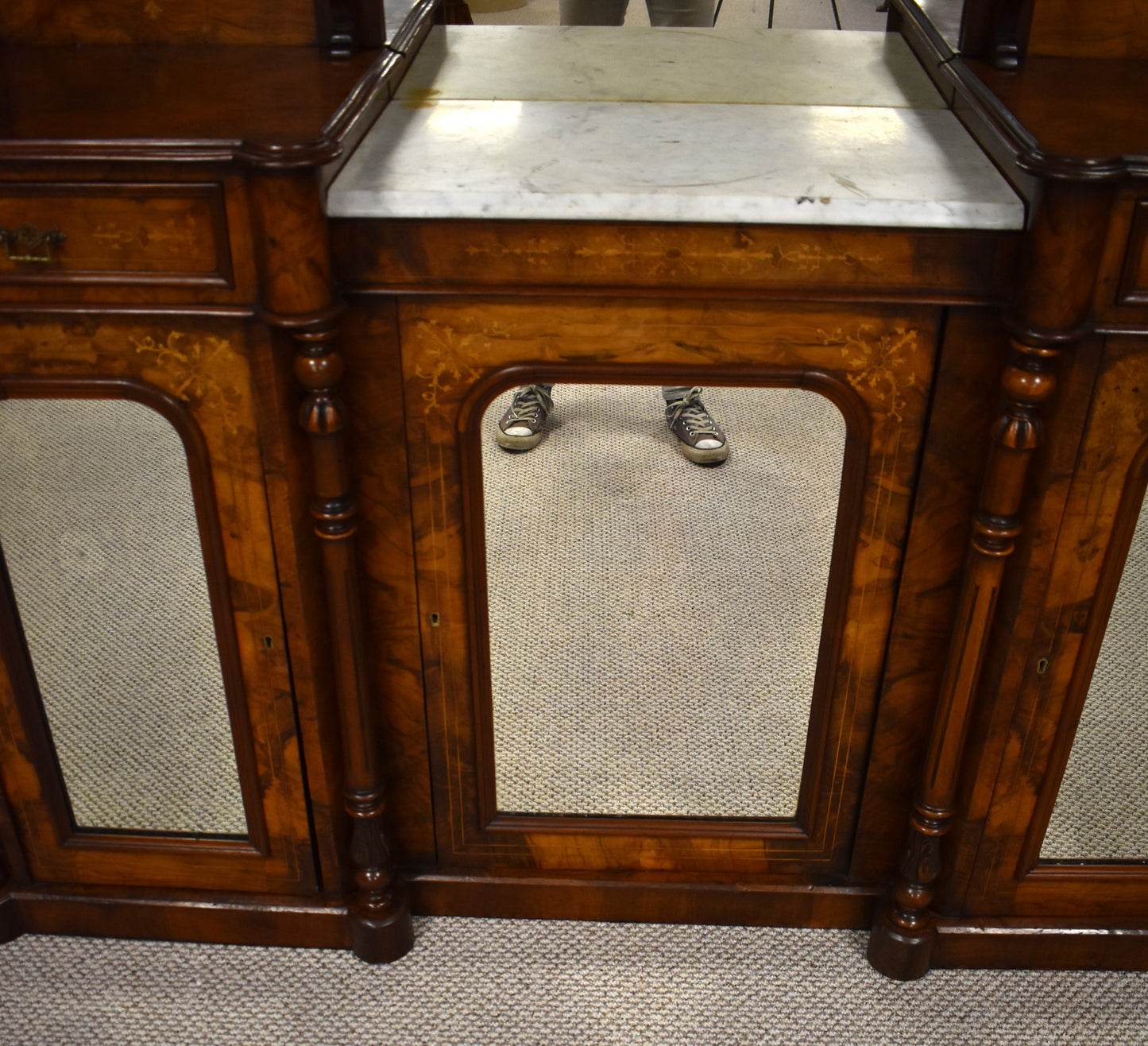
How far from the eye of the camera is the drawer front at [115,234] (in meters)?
1.02

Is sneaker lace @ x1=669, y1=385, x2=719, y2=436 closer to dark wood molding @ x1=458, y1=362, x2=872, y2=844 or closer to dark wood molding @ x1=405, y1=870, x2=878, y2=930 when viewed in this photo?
dark wood molding @ x1=458, y1=362, x2=872, y2=844

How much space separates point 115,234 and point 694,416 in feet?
2.00

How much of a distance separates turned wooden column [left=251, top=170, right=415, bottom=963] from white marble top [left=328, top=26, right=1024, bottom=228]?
6 cm

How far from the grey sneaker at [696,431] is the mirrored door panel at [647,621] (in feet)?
0.04

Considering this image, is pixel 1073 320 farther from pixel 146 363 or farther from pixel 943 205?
pixel 146 363

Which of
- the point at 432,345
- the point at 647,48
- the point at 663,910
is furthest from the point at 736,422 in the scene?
the point at 663,910

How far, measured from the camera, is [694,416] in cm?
131

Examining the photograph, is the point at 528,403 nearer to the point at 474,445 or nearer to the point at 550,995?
the point at 474,445

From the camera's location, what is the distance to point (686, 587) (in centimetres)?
141

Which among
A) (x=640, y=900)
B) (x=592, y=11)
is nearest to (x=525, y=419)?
(x=640, y=900)

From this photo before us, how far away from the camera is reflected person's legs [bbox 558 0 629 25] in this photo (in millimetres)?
2350

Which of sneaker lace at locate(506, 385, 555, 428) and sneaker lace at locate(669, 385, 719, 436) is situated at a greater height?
sneaker lace at locate(506, 385, 555, 428)

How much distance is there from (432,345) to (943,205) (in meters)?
0.48

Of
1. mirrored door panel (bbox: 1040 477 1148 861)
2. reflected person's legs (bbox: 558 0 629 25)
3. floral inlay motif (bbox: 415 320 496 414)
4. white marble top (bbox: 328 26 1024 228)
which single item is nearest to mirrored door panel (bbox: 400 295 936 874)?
floral inlay motif (bbox: 415 320 496 414)
